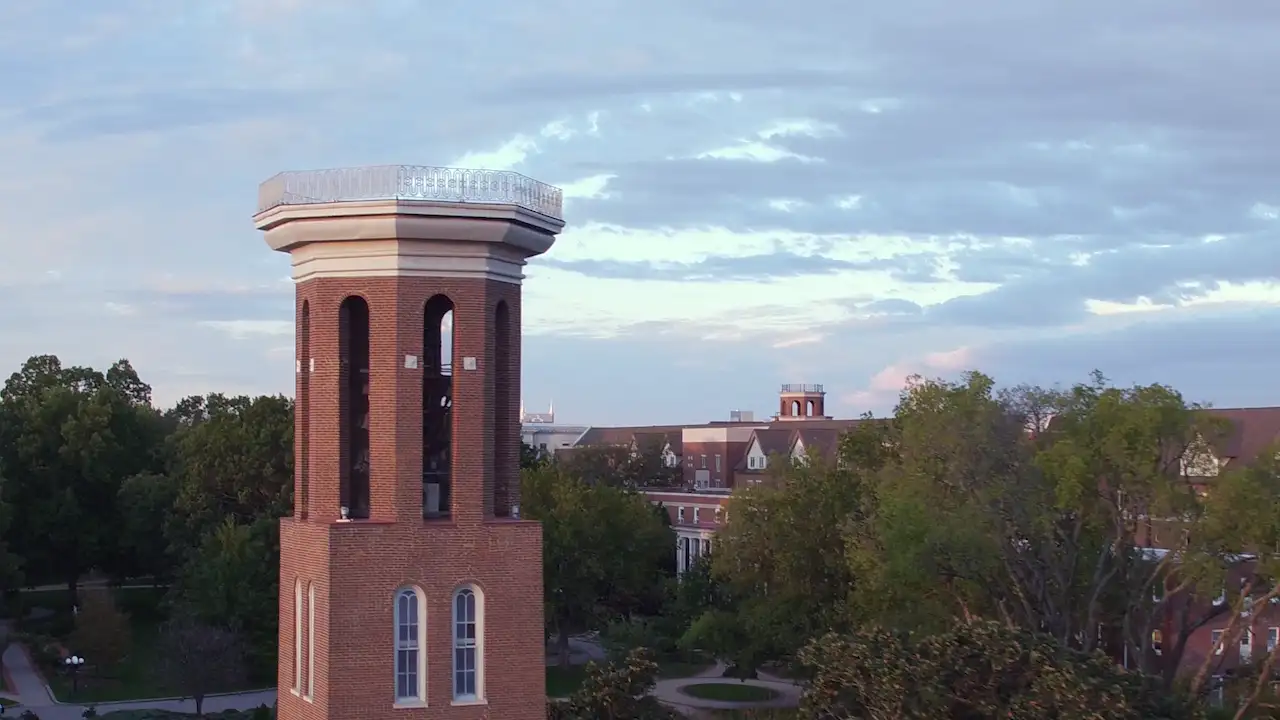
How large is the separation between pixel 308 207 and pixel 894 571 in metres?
22.5

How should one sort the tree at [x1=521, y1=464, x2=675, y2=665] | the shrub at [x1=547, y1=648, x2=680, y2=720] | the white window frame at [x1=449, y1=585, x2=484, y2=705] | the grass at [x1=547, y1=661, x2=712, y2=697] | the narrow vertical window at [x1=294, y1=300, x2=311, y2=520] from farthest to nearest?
the tree at [x1=521, y1=464, x2=675, y2=665] → the grass at [x1=547, y1=661, x2=712, y2=697] → the shrub at [x1=547, y1=648, x2=680, y2=720] → the narrow vertical window at [x1=294, y1=300, x2=311, y2=520] → the white window frame at [x1=449, y1=585, x2=484, y2=705]

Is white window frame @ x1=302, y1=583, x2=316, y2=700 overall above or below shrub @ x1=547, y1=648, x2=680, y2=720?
above

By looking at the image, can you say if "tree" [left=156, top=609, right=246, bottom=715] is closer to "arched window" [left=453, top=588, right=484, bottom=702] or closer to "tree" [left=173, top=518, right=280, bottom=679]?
"tree" [left=173, top=518, right=280, bottom=679]

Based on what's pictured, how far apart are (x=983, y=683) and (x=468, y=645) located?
7780 mm

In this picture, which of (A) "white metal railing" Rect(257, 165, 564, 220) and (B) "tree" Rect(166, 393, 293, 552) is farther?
(B) "tree" Rect(166, 393, 293, 552)

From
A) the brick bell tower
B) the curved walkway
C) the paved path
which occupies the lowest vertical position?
the curved walkway

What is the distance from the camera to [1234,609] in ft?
115

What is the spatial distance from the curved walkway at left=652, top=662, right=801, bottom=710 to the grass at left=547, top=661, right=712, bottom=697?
2.25 feet

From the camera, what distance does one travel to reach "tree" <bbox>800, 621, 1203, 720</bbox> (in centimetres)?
2120

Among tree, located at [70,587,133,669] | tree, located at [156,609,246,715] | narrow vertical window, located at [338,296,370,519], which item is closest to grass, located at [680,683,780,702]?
tree, located at [156,609,246,715]

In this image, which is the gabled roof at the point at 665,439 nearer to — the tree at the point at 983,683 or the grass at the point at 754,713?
the grass at the point at 754,713

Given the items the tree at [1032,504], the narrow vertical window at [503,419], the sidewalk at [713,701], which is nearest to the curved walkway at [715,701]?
the sidewalk at [713,701]

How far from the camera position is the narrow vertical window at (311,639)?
2203 centimetres

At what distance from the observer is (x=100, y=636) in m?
53.9
